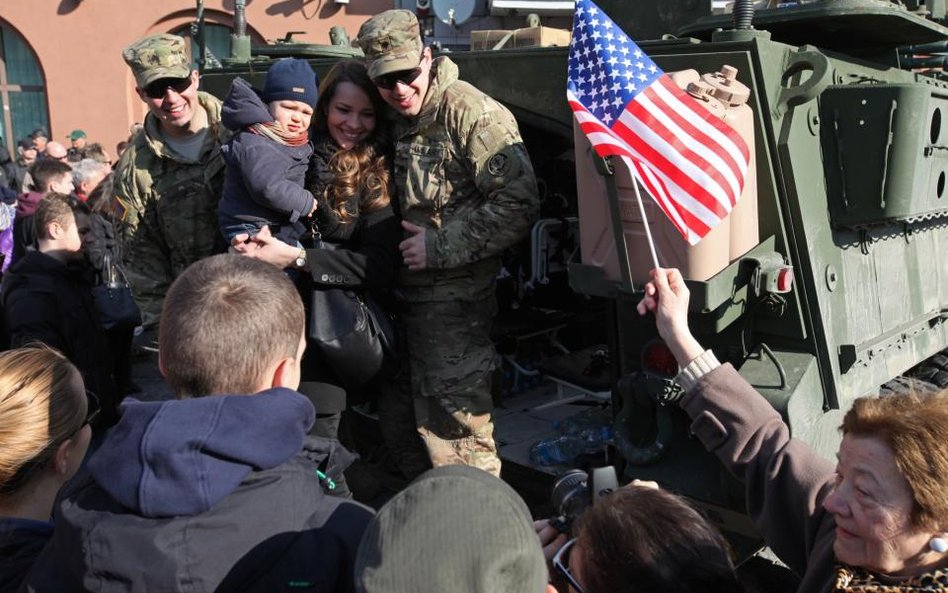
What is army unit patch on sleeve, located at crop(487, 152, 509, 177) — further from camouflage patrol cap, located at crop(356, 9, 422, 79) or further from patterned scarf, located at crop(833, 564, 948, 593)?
patterned scarf, located at crop(833, 564, 948, 593)

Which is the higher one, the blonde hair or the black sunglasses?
the black sunglasses

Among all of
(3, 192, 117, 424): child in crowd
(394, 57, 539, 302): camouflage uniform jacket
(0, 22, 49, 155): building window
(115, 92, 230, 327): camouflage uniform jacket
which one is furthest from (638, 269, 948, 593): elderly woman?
(0, 22, 49, 155): building window

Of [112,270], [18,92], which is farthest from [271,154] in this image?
[18,92]

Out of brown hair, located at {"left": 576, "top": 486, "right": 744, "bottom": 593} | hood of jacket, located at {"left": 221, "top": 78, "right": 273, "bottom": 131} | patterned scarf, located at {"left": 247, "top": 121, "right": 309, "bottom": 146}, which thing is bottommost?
brown hair, located at {"left": 576, "top": 486, "right": 744, "bottom": 593}

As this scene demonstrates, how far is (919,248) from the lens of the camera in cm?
350

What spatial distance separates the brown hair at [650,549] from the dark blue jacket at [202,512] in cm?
38

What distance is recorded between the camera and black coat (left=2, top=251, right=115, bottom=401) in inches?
145

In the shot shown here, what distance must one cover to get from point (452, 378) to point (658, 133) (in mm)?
1212

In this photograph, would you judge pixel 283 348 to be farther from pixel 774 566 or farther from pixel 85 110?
pixel 85 110

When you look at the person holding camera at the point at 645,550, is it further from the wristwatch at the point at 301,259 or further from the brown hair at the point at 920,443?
the wristwatch at the point at 301,259

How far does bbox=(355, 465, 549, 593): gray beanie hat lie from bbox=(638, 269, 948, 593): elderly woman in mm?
659

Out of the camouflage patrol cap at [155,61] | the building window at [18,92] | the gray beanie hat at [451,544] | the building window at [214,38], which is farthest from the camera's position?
the building window at [18,92]

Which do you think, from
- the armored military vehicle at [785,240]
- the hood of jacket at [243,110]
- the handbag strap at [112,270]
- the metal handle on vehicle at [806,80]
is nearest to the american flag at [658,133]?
the armored military vehicle at [785,240]

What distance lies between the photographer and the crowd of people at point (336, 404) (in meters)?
1.34
